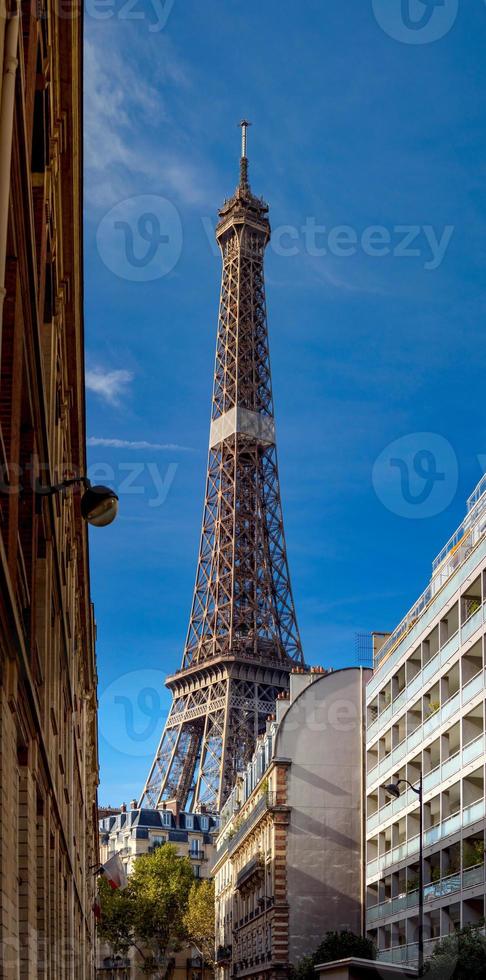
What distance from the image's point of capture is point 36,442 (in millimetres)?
17078

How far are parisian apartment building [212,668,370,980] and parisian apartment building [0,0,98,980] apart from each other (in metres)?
32.9

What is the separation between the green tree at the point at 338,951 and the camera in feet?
169

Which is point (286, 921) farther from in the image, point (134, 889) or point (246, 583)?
point (246, 583)

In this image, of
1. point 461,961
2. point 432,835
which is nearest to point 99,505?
point 461,961

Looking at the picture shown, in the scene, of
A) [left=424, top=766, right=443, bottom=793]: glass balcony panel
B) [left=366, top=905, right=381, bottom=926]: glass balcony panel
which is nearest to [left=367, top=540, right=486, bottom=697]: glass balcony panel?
[left=424, top=766, right=443, bottom=793]: glass balcony panel

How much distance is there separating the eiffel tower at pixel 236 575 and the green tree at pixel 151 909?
34.1 feet

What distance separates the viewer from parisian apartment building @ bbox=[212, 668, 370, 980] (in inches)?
2356

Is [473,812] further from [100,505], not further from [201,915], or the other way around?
[201,915]

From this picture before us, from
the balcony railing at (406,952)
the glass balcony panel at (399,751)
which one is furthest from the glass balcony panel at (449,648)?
the balcony railing at (406,952)

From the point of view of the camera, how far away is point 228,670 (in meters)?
126

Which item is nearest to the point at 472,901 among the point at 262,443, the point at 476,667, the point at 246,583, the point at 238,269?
the point at 476,667

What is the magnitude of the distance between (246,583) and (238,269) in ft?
136

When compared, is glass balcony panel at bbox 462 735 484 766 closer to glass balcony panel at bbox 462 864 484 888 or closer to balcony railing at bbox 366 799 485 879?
balcony railing at bbox 366 799 485 879

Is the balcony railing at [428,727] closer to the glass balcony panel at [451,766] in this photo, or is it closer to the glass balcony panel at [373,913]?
the glass balcony panel at [451,766]
